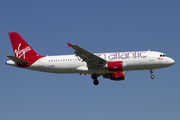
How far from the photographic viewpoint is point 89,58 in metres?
47.8

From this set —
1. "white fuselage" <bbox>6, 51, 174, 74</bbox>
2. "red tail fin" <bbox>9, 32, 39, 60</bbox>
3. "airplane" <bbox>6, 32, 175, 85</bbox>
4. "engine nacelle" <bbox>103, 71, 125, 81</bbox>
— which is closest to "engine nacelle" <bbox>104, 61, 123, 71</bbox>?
"airplane" <bbox>6, 32, 175, 85</bbox>

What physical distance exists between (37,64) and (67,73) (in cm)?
501

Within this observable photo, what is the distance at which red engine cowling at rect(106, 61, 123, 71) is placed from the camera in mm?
47344

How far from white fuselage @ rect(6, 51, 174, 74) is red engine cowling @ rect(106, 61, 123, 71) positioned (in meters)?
0.65

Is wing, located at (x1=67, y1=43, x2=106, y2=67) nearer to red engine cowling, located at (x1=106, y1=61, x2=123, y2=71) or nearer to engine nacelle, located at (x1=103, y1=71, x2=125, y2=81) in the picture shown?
red engine cowling, located at (x1=106, y1=61, x2=123, y2=71)

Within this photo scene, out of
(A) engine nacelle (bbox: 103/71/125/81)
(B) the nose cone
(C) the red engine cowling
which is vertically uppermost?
(B) the nose cone

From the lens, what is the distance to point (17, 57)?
52.1m

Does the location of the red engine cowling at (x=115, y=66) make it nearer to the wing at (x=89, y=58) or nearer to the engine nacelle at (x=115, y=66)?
the engine nacelle at (x=115, y=66)

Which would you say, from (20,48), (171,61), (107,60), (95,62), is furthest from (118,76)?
(20,48)

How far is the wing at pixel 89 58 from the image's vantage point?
4594cm

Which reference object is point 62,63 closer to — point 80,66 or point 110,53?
point 80,66

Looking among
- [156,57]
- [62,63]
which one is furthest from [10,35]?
[156,57]

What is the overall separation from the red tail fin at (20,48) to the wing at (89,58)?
926 cm

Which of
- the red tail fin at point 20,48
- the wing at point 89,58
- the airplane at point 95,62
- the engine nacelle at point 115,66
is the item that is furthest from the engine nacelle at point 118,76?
the red tail fin at point 20,48
